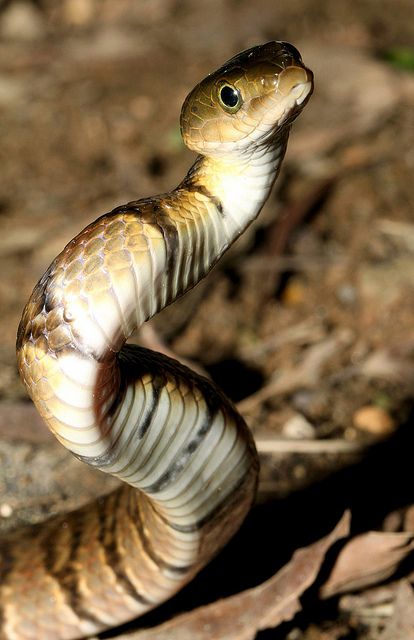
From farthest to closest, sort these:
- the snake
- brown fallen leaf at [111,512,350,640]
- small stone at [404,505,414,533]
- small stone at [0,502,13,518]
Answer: small stone at [0,502,13,518] → small stone at [404,505,414,533] → brown fallen leaf at [111,512,350,640] → the snake

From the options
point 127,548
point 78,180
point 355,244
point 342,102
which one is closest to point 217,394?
point 127,548

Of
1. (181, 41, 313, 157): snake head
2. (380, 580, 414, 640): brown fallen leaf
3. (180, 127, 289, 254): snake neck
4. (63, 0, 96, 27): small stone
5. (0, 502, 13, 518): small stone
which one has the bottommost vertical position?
(380, 580, 414, 640): brown fallen leaf

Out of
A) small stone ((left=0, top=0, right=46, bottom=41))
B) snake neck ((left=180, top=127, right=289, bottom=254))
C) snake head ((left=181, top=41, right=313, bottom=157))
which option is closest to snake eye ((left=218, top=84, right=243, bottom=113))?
snake head ((left=181, top=41, right=313, bottom=157))

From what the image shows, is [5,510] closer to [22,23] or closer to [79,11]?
[22,23]

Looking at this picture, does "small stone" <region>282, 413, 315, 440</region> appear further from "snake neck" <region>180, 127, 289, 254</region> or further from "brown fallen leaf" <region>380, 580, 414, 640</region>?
"snake neck" <region>180, 127, 289, 254</region>

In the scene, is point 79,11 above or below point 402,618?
above

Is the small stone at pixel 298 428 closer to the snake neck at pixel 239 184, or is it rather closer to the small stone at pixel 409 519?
the small stone at pixel 409 519

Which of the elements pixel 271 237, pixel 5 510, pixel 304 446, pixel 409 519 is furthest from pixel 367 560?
pixel 271 237

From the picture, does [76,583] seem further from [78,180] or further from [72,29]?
[72,29]

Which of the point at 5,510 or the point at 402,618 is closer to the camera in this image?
the point at 402,618
